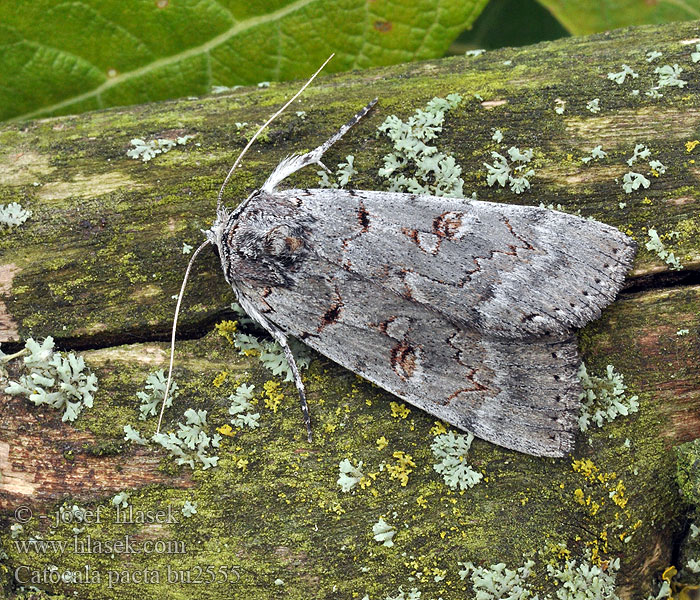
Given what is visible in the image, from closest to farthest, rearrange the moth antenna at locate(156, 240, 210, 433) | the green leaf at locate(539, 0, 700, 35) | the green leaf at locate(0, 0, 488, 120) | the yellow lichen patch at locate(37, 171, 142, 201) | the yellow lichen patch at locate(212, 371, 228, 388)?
the moth antenna at locate(156, 240, 210, 433)
the yellow lichen patch at locate(212, 371, 228, 388)
the yellow lichen patch at locate(37, 171, 142, 201)
the green leaf at locate(0, 0, 488, 120)
the green leaf at locate(539, 0, 700, 35)

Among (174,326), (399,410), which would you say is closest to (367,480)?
(399,410)

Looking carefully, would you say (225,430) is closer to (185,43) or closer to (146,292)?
(146,292)

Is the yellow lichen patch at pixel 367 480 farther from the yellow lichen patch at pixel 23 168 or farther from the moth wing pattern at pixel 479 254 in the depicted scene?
the yellow lichen patch at pixel 23 168

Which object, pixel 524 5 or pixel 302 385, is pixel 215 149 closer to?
pixel 302 385

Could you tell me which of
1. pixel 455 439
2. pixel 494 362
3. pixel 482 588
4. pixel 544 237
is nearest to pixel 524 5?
pixel 544 237

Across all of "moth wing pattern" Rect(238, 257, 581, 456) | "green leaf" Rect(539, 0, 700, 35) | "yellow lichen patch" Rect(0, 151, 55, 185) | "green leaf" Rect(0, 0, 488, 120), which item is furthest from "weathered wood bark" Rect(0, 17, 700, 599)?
"green leaf" Rect(539, 0, 700, 35)

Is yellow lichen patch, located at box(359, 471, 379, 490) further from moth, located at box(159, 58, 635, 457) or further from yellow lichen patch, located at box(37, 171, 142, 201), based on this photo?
yellow lichen patch, located at box(37, 171, 142, 201)
